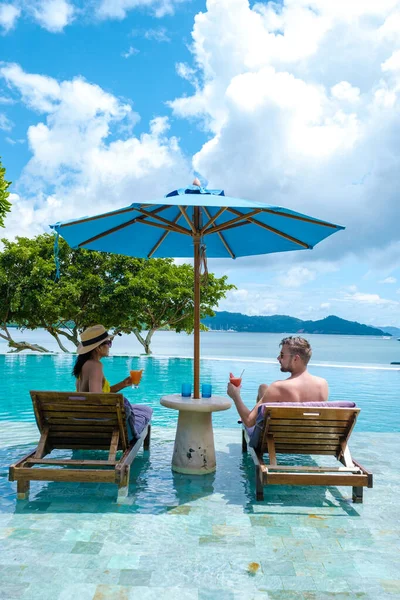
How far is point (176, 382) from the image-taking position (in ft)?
48.8

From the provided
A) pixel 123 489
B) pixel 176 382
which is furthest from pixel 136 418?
pixel 176 382

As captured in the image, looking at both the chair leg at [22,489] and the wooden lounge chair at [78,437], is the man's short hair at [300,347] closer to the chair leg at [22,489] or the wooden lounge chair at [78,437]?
the wooden lounge chair at [78,437]

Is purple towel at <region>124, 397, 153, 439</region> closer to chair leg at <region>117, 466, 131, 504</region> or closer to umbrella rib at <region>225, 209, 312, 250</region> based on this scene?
chair leg at <region>117, 466, 131, 504</region>

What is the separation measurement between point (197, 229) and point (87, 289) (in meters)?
21.6

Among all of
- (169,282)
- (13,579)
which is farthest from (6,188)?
(169,282)

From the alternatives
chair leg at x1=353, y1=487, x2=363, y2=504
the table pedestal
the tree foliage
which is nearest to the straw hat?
the table pedestal

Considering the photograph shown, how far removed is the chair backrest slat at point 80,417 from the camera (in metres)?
4.25

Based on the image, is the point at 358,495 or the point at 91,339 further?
the point at 91,339

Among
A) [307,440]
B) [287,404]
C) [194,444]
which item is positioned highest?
[287,404]

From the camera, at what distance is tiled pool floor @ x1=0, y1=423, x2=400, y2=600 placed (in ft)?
9.01

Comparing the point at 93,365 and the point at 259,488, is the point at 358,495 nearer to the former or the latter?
the point at 259,488

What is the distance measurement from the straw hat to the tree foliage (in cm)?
2065

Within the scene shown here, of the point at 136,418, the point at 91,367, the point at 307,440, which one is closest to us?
the point at 307,440

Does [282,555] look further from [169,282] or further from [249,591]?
[169,282]
